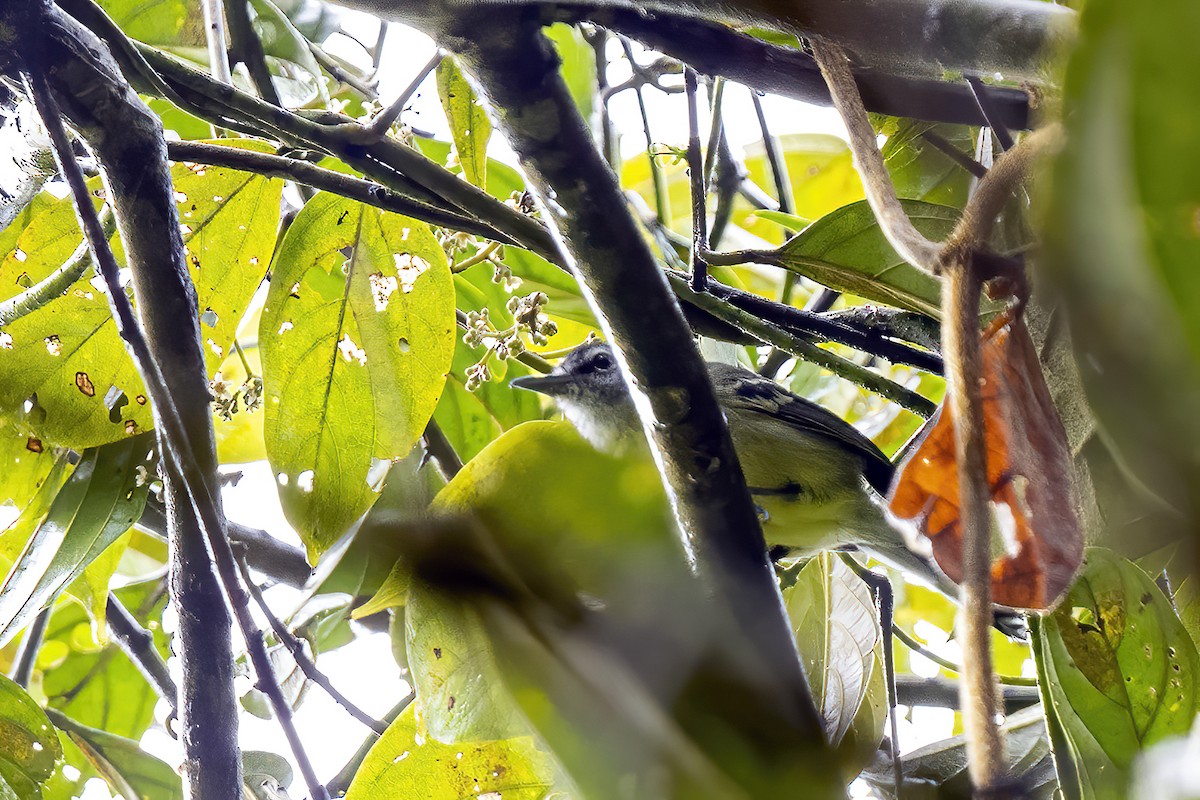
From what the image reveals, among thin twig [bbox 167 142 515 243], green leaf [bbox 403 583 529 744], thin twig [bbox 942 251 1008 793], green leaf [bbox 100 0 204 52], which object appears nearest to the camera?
thin twig [bbox 942 251 1008 793]

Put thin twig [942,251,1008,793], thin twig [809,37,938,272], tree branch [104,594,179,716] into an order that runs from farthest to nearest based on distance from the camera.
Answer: tree branch [104,594,179,716], thin twig [809,37,938,272], thin twig [942,251,1008,793]

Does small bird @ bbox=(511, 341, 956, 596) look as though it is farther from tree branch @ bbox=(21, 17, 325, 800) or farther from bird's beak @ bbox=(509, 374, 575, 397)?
tree branch @ bbox=(21, 17, 325, 800)

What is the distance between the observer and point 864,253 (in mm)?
1612

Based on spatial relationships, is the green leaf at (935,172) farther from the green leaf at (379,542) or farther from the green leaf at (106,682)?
the green leaf at (106,682)

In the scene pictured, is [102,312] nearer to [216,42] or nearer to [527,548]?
[216,42]

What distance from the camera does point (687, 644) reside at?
3.88 ft

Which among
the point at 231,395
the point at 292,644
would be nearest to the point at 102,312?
the point at 231,395

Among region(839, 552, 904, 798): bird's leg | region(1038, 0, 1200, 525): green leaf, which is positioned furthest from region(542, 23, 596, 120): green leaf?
region(1038, 0, 1200, 525): green leaf

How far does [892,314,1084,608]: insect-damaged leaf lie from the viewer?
32.5 inches

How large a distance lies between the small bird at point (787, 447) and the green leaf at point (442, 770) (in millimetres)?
912

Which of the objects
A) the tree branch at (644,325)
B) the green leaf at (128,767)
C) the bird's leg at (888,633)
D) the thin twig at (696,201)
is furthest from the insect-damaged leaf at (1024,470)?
the green leaf at (128,767)

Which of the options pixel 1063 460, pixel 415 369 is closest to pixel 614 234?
pixel 1063 460

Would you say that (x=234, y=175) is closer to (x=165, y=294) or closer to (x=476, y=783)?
(x=165, y=294)

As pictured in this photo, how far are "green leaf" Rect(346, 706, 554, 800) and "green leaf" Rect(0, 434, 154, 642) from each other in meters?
0.60
